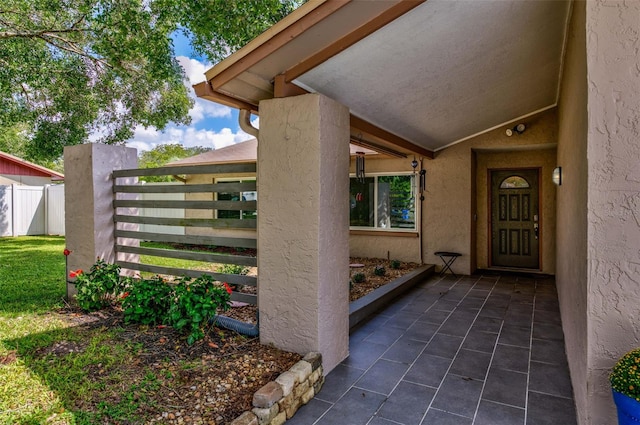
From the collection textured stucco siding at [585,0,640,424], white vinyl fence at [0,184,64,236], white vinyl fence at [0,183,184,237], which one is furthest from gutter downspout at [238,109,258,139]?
white vinyl fence at [0,184,64,236]

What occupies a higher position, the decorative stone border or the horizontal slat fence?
the horizontal slat fence

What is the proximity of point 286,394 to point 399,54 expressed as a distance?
2882mm

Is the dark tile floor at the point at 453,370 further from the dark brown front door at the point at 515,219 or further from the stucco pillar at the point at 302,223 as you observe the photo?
the dark brown front door at the point at 515,219

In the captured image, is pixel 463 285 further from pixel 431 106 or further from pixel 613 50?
pixel 613 50

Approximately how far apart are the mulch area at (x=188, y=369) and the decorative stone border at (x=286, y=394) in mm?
137

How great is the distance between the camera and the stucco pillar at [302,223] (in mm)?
3037

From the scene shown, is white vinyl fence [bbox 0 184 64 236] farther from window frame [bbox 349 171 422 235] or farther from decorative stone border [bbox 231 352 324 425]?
decorative stone border [bbox 231 352 324 425]

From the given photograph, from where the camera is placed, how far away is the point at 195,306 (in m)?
3.16

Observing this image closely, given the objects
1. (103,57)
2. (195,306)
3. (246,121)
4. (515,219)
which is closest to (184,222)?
(195,306)

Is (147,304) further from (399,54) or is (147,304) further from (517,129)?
(517,129)

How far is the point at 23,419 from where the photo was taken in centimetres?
219

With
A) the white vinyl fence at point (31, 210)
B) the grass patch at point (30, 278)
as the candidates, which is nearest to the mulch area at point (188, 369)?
the grass patch at point (30, 278)

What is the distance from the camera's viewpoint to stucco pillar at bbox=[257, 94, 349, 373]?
3037 mm

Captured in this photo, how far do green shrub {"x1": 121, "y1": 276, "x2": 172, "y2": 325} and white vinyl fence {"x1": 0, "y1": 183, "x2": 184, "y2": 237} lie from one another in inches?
328
